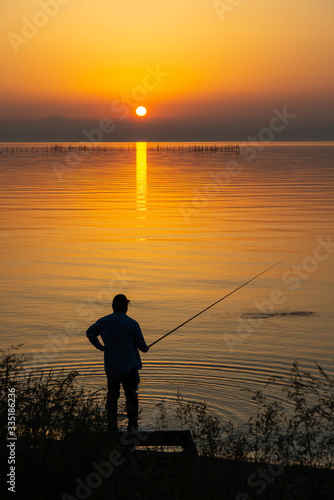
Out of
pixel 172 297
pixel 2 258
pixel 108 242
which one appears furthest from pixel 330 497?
pixel 108 242

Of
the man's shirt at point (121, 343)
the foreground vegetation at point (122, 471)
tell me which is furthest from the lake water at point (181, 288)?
the foreground vegetation at point (122, 471)

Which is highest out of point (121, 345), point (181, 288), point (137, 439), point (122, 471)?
point (181, 288)

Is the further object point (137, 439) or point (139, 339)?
point (139, 339)

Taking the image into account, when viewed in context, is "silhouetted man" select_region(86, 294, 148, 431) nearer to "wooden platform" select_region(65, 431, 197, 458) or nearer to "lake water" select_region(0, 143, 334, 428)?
"wooden platform" select_region(65, 431, 197, 458)

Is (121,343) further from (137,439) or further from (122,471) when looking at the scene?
(122,471)

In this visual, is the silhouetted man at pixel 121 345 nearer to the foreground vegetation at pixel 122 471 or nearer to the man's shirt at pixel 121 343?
the man's shirt at pixel 121 343

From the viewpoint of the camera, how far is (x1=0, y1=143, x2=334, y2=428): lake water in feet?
42.7

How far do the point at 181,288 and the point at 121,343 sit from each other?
A: 1026 centimetres

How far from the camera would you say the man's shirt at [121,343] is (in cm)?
912

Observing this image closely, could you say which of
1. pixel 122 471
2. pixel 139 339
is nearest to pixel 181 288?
pixel 139 339

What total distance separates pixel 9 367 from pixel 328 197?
40.6m

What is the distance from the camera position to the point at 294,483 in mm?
7609

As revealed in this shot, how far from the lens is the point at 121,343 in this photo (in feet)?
30.0

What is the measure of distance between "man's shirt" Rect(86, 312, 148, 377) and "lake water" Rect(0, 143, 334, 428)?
1503 mm
